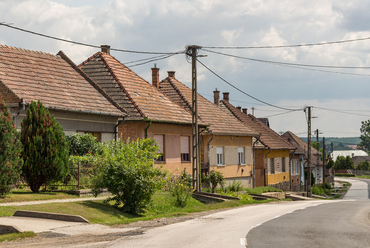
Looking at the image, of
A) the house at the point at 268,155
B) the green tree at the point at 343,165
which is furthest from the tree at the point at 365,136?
the house at the point at 268,155

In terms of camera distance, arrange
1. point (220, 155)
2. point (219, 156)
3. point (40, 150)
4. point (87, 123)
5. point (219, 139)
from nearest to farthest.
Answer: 1. point (40, 150)
2. point (87, 123)
3. point (219, 139)
4. point (219, 156)
5. point (220, 155)

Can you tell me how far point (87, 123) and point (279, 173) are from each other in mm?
31164

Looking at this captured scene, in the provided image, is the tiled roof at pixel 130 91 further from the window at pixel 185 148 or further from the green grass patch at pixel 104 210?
the green grass patch at pixel 104 210

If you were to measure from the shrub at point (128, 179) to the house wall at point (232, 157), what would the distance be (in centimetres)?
1819

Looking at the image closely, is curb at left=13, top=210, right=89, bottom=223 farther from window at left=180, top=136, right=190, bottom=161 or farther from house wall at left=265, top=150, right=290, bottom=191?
house wall at left=265, top=150, right=290, bottom=191

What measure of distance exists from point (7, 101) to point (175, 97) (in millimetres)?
18734

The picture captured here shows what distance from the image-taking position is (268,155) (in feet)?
164

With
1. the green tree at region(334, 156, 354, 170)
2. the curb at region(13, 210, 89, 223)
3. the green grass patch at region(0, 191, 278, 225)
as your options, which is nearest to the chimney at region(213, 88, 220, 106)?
the green grass patch at region(0, 191, 278, 225)

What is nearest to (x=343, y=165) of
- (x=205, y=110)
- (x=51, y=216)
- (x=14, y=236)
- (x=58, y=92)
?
(x=205, y=110)

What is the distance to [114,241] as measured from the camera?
38.8 feet

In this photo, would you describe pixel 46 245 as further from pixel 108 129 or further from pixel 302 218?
pixel 108 129

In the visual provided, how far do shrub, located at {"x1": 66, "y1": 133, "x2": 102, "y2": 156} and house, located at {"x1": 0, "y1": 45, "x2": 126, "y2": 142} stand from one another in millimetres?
734

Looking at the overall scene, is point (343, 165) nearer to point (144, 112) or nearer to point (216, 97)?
point (216, 97)

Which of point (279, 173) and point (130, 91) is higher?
point (130, 91)
